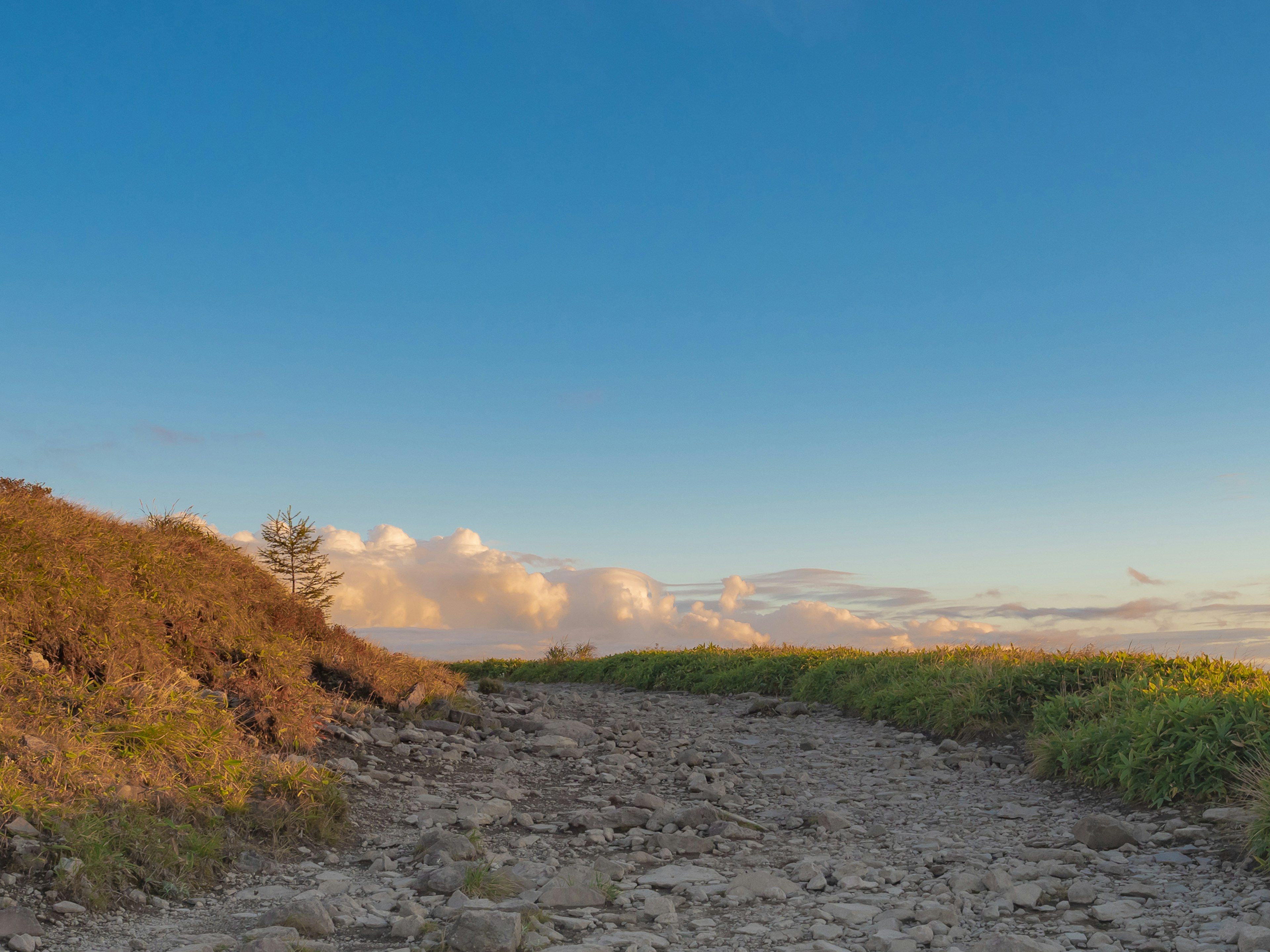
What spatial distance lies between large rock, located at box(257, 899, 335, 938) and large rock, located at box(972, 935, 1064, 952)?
4007mm

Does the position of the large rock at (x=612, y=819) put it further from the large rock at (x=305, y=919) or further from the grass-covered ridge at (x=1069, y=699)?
the grass-covered ridge at (x=1069, y=699)

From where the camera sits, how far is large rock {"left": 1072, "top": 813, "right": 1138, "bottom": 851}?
7.55 meters

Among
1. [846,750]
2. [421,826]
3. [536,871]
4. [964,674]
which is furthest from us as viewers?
[964,674]

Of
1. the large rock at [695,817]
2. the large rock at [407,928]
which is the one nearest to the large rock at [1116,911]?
the large rock at [695,817]

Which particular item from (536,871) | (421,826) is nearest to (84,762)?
(421,826)

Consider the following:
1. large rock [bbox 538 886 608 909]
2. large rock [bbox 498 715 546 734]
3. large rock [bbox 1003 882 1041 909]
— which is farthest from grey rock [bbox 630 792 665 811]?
large rock [bbox 498 715 546 734]

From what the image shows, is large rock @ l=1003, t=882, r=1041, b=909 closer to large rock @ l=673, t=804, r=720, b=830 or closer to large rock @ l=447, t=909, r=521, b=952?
large rock @ l=673, t=804, r=720, b=830

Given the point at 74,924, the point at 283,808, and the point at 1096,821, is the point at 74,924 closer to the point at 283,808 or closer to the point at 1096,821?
the point at 283,808

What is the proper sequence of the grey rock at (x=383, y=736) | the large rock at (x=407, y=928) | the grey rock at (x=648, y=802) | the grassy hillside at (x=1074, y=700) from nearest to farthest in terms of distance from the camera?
1. the large rock at (x=407, y=928)
2. the grassy hillside at (x=1074, y=700)
3. the grey rock at (x=648, y=802)
4. the grey rock at (x=383, y=736)

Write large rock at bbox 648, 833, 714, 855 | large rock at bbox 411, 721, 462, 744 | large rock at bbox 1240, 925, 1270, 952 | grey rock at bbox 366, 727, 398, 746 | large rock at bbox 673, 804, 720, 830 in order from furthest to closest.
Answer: large rock at bbox 411, 721, 462, 744
grey rock at bbox 366, 727, 398, 746
large rock at bbox 673, 804, 720, 830
large rock at bbox 648, 833, 714, 855
large rock at bbox 1240, 925, 1270, 952

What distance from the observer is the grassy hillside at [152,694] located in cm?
648

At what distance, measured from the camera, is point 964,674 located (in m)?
14.6

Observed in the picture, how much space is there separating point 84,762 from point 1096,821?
8.61 metres

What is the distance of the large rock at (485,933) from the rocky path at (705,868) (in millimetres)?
12
